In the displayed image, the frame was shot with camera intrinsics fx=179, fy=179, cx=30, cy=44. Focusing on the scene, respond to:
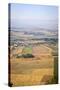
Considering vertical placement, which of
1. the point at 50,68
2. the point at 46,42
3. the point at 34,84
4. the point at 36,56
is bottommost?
the point at 34,84

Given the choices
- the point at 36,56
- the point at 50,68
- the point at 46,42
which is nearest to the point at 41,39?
the point at 46,42

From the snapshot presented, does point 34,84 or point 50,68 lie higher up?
point 50,68

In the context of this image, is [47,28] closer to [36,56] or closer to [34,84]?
[36,56]

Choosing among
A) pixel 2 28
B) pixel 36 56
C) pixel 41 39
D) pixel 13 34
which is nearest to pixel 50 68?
pixel 36 56

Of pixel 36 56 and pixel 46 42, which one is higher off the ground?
pixel 46 42

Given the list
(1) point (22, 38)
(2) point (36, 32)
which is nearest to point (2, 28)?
(1) point (22, 38)

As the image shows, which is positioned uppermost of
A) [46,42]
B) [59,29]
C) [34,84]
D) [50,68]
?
[59,29]

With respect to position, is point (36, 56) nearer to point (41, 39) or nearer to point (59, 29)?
point (41, 39)

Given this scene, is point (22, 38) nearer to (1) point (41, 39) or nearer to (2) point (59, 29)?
(1) point (41, 39)
